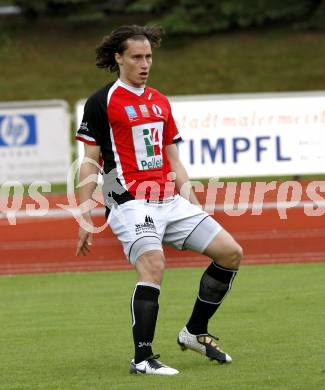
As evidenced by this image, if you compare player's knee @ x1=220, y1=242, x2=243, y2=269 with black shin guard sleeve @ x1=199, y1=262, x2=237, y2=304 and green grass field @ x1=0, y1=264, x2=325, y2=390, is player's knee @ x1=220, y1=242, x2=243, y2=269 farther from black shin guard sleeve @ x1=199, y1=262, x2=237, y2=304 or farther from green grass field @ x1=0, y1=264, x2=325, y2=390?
green grass field @ x1=0, y1=264, x2=325, y2=390

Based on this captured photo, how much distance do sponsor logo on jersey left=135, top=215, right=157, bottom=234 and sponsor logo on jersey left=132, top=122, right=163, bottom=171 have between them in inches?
12.3

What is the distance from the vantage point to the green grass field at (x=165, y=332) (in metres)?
6.66

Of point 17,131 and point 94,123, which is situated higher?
point 94,123

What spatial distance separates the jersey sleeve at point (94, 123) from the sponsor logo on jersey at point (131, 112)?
0.13 m

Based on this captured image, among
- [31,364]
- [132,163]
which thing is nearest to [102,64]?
[132,163]

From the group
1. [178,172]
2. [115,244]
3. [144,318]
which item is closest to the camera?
[144,318]

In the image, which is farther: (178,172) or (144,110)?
(178,172)

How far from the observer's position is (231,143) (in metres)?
19.0

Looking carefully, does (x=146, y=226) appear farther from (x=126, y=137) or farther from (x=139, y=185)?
(x=126, y=137)

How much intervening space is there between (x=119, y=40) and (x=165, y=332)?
2606mm

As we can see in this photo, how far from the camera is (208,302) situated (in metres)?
7.16

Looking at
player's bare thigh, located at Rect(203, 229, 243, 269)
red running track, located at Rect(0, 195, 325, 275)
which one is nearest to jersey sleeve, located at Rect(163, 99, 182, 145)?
player's bare thigh, located at Rect(203, 229, 243, 269)

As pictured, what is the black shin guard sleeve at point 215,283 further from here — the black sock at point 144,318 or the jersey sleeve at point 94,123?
the jersey sleeve at point 94,123

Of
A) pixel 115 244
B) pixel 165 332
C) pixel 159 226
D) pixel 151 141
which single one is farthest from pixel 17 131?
pixel 159 226
